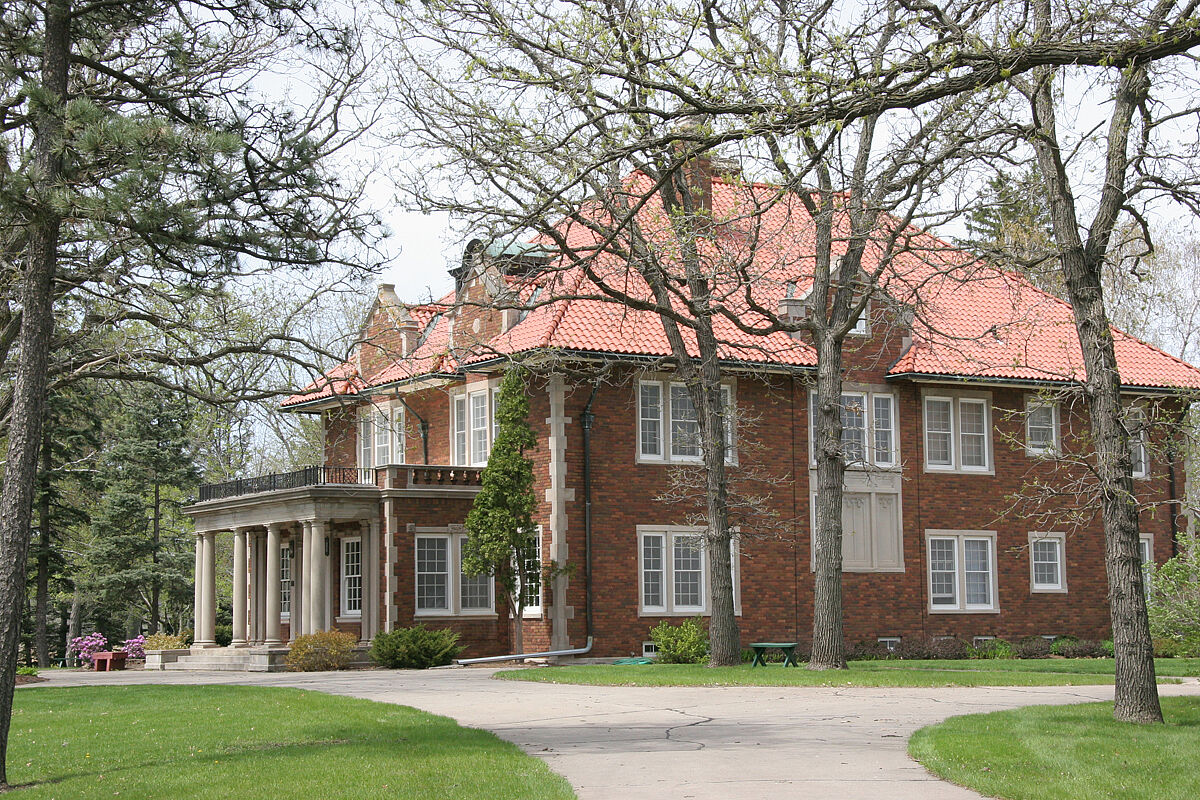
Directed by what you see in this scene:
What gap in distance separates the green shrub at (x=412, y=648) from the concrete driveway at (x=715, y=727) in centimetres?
384

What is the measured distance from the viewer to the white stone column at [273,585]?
3166 cm

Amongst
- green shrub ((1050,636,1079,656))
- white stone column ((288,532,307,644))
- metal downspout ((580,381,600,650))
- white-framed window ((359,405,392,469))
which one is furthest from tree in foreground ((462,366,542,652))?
green shrub ((1050,636,1079,656))

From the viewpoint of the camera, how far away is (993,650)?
106 ft

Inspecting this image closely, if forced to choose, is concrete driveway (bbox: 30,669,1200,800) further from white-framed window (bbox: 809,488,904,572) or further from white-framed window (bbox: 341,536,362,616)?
white-framed window (bbox: 809,488,904,572)

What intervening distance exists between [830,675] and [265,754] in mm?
12047

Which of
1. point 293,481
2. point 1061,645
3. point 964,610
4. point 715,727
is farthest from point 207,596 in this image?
point 715,727

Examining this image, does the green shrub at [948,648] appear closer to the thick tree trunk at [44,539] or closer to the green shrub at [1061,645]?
the green shrub at [1061,645]

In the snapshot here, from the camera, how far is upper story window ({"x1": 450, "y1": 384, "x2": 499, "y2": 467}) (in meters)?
31.5

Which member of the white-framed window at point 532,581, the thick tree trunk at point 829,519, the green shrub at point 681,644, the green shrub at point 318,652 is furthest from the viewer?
the white-framed window at point 532,581

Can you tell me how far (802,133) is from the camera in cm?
1030

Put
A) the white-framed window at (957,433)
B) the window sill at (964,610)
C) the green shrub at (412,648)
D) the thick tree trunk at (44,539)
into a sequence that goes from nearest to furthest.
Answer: the green shrub at (412,648), the window sill at (964,610), the white-framed window at (957,433), the thick tree trunk at (44,539)

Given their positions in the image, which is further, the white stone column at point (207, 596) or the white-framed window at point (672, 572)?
the white stone column at point (207, 596)

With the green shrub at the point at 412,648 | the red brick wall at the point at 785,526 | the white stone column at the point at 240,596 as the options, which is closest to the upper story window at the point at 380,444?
the red brick wall at the point at 785,526

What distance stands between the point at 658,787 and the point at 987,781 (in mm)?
2607
